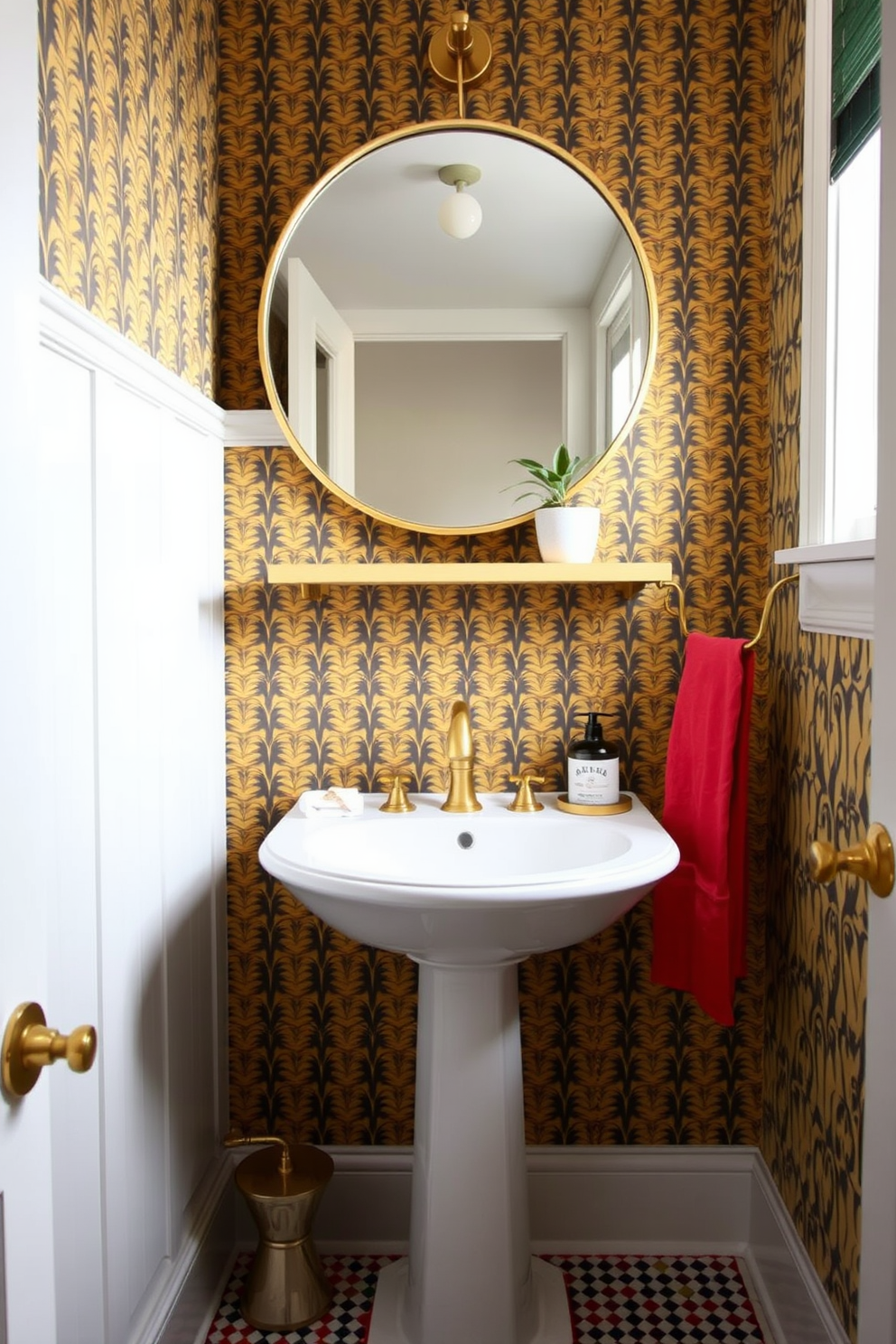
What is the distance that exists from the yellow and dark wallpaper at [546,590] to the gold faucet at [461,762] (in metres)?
0.12

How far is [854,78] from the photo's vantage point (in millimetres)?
1502

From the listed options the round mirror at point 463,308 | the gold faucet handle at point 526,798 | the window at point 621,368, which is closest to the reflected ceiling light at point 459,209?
the round mirror at point 463,308

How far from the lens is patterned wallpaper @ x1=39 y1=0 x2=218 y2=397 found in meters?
1.21

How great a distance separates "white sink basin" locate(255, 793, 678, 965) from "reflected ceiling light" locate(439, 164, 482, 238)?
1.00m

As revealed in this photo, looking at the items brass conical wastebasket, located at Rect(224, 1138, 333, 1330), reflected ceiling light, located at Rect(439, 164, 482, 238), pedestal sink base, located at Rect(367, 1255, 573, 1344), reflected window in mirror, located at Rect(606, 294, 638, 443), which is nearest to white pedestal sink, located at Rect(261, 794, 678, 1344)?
pedestal sink base, located at Rect(367, 1255, 573, 1344)

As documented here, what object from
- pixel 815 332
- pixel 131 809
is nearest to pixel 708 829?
pixel 815 332

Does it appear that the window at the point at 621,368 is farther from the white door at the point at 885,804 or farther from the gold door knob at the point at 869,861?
the gold door knob at the point at 869,861

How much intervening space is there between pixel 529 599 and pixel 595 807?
39cm

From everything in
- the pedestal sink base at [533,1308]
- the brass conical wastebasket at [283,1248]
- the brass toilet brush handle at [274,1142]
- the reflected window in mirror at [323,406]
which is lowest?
the pedestal sink base at [533,1308]

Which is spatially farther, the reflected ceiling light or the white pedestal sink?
the reflected ceiling light

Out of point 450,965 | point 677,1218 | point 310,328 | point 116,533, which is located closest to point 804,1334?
point 677,1218

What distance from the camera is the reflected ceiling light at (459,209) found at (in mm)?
1873

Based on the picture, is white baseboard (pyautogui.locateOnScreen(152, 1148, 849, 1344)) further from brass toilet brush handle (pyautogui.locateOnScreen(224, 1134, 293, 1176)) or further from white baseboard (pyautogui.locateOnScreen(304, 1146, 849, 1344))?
brass toilet brush handle (pyautogui.locateOnScreen(224, 1134, 293, 1176))

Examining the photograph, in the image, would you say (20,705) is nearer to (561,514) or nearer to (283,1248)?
(561,514)
